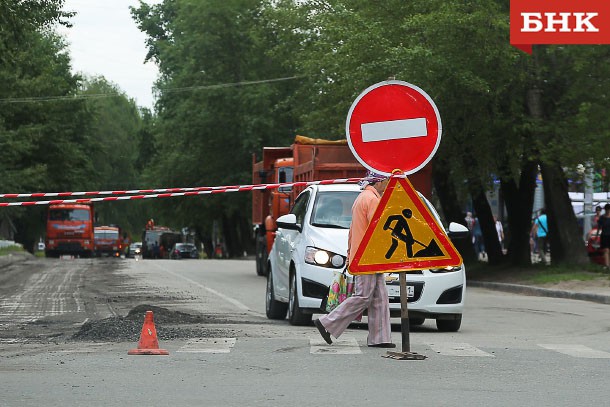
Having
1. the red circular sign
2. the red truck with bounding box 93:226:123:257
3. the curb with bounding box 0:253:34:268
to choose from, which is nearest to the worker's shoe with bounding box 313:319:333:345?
the red circular sign

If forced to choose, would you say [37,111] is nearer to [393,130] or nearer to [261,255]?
[261,255]

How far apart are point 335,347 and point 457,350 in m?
1.10

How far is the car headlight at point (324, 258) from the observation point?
15.0 metres

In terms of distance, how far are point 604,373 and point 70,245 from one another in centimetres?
6516

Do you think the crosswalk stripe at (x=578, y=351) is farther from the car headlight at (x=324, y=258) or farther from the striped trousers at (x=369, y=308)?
the car headlight at (x=324, y=258)

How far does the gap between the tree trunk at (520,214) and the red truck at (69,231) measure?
41.9 meters

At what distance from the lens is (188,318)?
53.2 feet

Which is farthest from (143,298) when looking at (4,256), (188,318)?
(4,256)

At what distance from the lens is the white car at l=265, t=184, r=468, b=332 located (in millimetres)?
14898

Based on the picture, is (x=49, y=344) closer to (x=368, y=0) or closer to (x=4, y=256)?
(x=368, y=0)

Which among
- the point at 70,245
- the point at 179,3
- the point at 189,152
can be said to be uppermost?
the point at 179,3

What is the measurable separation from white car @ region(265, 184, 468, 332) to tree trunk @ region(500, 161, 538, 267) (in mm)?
18852

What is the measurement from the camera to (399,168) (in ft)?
37.9

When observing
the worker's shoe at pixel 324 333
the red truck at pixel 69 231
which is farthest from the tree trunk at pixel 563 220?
the red truck at pixel 69 231
